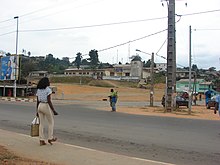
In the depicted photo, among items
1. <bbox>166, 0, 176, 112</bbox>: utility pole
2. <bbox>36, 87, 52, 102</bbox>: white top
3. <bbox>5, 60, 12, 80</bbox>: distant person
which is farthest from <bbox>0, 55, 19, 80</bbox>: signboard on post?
<bbox>36, 87, 52, 102</bbox>: white top

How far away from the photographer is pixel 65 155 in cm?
748

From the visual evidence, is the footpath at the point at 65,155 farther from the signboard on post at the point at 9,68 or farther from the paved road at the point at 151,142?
the signboard on post at the point at 9,68

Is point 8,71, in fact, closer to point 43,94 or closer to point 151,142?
point 151,142

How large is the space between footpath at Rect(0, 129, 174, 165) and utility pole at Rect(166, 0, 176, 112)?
17215mm

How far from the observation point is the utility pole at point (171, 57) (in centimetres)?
2514

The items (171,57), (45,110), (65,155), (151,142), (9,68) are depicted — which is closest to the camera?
(65,155)

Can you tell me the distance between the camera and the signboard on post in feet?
→ 157

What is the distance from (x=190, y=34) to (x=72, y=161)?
20.2 m

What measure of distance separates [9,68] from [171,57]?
3041 centimetres

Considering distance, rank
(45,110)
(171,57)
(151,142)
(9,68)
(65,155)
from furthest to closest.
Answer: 1. (9,68)
2. (171,57)
3. (151,142)
4. (45,110)
5. (65,155)

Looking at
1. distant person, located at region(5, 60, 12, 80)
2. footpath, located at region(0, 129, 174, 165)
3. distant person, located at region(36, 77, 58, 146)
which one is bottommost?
footpath, located at region(0, 129, 174, 165)

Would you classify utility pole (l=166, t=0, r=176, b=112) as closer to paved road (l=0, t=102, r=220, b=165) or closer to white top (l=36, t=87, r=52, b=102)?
paved road (l=0, t=102, r=220, b=165)

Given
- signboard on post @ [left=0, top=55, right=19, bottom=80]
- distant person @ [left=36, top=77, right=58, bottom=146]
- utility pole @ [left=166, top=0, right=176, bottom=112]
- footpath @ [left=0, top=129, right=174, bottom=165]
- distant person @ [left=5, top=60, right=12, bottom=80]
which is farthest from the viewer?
distant person @ [left=5, top=60, right=12, bottom=80]

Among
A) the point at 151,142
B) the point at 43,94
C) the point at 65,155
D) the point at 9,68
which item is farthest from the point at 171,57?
the point at 9,68
